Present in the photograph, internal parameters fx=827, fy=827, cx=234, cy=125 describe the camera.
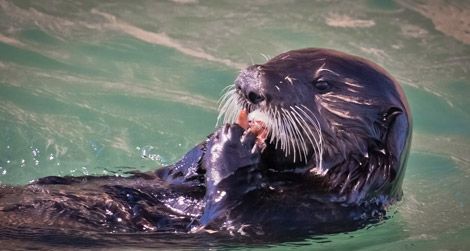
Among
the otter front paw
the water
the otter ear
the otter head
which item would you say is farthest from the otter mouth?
the water

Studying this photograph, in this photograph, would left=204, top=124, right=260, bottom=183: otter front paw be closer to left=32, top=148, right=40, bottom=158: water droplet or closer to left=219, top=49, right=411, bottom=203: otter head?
left=219, top=49, right=411, bottom=203: otter head

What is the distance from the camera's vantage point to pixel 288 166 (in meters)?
4.82

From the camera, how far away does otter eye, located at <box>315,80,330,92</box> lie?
4809mm

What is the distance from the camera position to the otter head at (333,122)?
15.3 ft

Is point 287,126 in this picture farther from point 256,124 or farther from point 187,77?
point 187,77

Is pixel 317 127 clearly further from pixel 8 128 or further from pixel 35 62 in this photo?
pixel 35 62

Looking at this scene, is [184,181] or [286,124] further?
[184,181]

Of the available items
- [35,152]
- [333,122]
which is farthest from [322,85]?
[35,152]

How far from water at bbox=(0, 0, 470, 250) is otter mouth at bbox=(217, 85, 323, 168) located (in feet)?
1.73

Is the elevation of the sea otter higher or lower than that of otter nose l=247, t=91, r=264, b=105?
lower

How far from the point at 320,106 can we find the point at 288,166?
396 mm

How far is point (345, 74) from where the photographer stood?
484 centimetres

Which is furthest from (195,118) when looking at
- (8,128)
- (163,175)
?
(163,175)

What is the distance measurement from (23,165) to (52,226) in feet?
6.44
